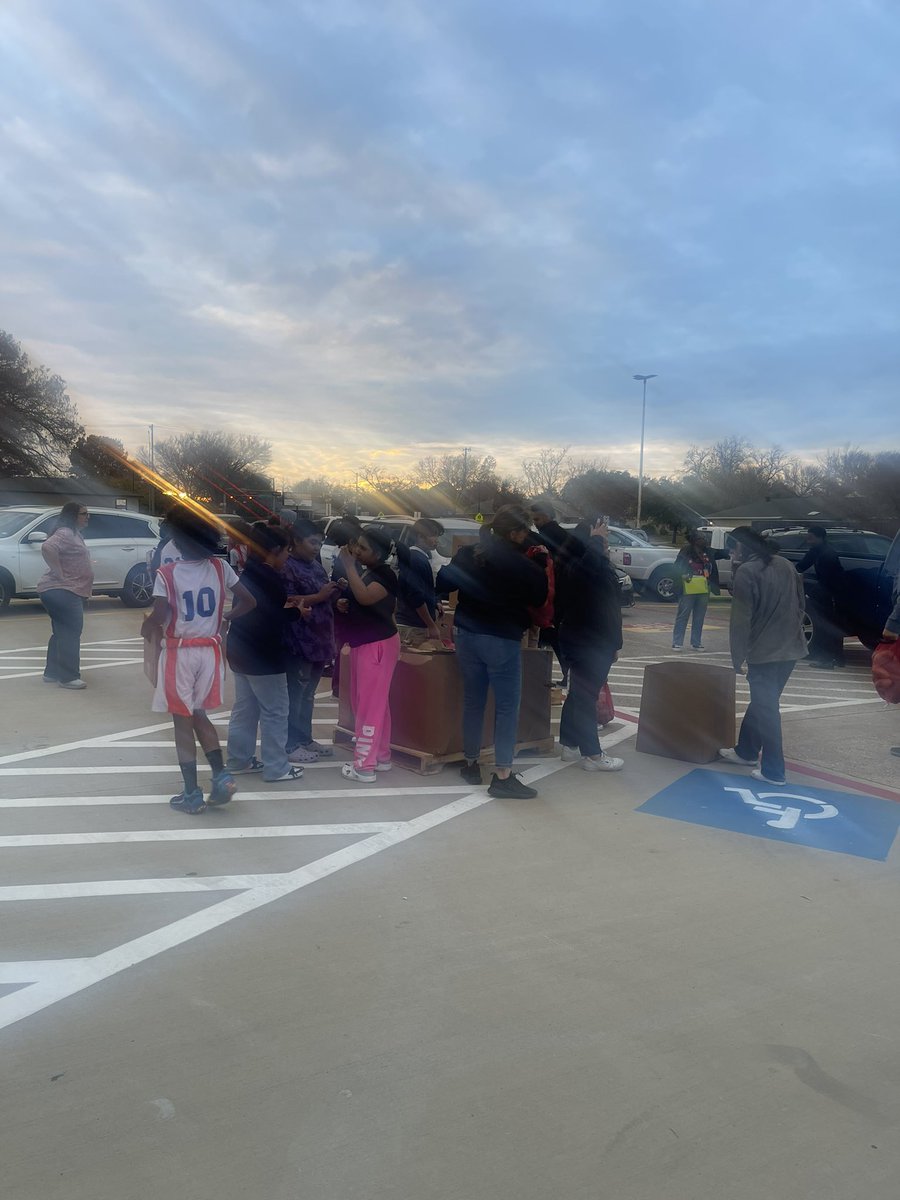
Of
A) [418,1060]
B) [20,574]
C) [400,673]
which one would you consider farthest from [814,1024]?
[20,574]

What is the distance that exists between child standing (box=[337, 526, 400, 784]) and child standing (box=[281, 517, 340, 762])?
0.25 m

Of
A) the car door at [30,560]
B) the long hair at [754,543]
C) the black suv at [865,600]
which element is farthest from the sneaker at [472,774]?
the car door at [30,560]

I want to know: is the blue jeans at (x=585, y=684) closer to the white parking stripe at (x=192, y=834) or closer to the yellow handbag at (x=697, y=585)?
the white parking stripe at (x=192, y=834)

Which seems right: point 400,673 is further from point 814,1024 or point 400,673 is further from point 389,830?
point 814,1024

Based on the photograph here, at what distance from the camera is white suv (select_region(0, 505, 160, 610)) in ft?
46.5

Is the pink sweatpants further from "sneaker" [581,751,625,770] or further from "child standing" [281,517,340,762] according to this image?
"sneaker" [581,751,625,770]

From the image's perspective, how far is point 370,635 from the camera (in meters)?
6.01

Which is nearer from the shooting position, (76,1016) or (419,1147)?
(419,1147)

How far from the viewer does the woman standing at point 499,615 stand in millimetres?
5727

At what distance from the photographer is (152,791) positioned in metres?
5.91

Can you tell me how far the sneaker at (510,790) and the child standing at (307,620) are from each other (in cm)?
145

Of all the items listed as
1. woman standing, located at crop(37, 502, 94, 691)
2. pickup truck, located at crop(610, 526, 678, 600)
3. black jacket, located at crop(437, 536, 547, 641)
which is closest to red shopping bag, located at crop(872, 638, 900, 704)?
black jacket, located at crop(437, 536, 547, 641)

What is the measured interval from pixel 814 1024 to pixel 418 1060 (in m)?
1.42

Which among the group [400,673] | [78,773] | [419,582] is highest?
[419,582]
